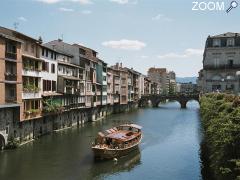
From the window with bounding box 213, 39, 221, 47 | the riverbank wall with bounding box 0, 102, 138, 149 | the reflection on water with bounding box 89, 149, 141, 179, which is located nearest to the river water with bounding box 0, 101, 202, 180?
the reflection on water with bounding box 89, 149, 141, 179

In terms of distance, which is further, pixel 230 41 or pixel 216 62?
A: pixel 230 41

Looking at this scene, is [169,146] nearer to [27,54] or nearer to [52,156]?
[52,156]

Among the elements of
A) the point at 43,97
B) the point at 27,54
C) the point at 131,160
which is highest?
the point at 27,54

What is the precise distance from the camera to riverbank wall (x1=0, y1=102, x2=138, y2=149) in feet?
167

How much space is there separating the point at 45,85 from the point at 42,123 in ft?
20.9

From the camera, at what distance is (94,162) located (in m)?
46.9

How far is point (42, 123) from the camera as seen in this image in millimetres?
64688

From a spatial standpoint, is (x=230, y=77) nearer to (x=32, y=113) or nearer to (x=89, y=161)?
(x=32, y=113)

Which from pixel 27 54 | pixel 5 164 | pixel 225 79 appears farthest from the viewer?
pixel 225 79

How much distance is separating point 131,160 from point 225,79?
165 ft

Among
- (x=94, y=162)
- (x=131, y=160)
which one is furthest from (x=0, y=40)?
(x=131, y=160)

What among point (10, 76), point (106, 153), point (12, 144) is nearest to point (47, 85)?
point (10, 76)

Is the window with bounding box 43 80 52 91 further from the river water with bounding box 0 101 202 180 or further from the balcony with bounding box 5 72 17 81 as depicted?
the balcony with bounding box 5 72 17 81

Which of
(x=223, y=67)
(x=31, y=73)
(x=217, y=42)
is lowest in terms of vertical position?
(x=31, y=73)
